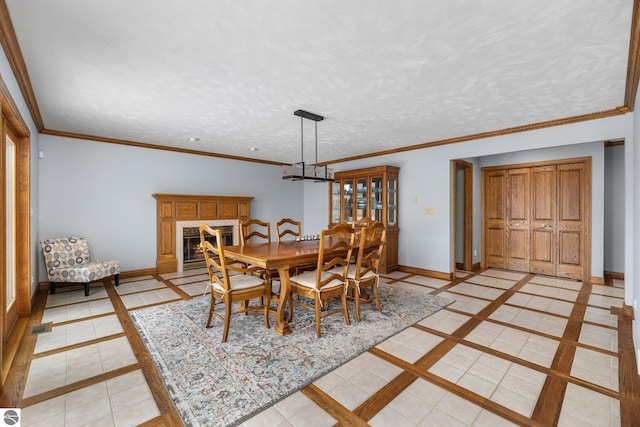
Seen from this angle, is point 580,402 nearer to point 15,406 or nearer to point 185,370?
point 185,370

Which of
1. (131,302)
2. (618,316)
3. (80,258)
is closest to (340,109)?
(131,302)

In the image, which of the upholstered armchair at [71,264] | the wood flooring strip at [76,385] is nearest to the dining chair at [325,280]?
the wood flooring strip at [76,385]

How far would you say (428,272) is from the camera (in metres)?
5.09

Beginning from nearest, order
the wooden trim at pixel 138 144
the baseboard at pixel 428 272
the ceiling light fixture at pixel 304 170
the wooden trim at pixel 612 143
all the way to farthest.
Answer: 1. the ceiling light fixture at pixel 304 170
2. the wooden trim at pixel 138 144
3. the wooden trim at pixel 612 143
4. the baseboard at pixel 428 272

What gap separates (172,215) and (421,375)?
4.75m

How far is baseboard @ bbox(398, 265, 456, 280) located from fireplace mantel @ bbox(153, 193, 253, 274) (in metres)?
3.68

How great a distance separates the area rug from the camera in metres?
1.83

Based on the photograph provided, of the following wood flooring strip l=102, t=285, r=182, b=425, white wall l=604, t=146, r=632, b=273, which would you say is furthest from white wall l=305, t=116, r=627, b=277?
wood flooring strip l=102, t=285, r=182, b=425

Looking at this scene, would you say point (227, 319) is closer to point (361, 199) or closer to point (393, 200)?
point (361, 199)

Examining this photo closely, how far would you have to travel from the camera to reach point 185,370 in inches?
84.6

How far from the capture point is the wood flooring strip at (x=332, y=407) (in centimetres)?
164

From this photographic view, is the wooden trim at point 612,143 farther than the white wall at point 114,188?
Yes

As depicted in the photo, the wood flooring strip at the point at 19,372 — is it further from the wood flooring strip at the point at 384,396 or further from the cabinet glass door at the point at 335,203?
the cabinet glass door at the point at 335,203

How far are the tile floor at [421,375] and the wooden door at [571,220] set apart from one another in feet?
4.97
